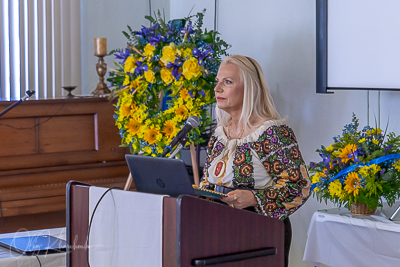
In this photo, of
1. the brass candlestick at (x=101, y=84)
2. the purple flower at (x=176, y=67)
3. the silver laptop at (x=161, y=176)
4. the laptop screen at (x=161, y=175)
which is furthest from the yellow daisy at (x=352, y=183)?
the brass candlestick at (x=101, y=84)

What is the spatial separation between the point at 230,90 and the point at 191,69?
539 millimetres

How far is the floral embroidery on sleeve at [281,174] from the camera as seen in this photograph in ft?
6.25

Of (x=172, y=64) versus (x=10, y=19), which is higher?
(x=10, y=19)

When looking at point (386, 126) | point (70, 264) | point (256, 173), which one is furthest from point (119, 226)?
point (386, 126)

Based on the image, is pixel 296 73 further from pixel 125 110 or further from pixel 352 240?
pixel 352 240

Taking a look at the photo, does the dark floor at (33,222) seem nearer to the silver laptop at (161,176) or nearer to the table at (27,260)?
the table at (27,260)

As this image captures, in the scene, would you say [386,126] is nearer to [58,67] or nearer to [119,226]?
[119,226]

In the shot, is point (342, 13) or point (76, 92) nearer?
point (342, 13)

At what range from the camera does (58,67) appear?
426 centimetres

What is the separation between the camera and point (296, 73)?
2.95 meters

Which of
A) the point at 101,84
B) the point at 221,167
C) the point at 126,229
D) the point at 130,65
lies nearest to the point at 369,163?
the point at 221,167

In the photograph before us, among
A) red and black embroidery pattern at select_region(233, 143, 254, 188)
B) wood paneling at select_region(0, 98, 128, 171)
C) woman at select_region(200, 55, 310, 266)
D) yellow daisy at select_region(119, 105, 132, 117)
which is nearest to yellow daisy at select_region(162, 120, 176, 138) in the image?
yellow daisy at select_region(119, 105, 132, 117)

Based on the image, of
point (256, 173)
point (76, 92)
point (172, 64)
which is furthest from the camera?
point (76, 92)

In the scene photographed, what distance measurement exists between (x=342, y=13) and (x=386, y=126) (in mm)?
603
